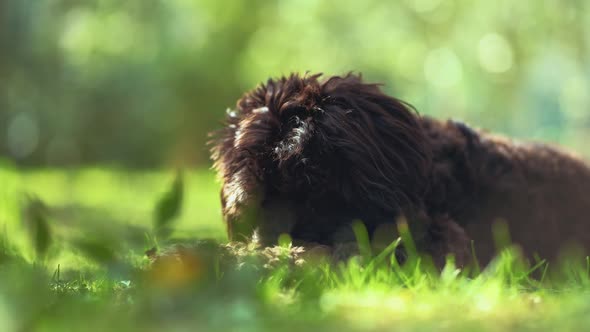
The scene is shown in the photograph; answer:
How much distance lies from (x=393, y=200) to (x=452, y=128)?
95cm

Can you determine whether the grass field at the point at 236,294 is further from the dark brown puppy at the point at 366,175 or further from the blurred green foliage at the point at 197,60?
the blurred green foliage at the point at 197,60

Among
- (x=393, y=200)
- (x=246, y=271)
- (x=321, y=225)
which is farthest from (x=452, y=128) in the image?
(x=246, y=271)

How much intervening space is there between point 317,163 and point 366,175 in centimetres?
24

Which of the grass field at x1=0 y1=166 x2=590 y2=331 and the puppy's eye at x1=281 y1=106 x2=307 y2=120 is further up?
the puppy's eye at x1=281 y1=106 x2=307 y2=120

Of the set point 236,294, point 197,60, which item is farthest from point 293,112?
point 197,60

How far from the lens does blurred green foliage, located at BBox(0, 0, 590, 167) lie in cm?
1623

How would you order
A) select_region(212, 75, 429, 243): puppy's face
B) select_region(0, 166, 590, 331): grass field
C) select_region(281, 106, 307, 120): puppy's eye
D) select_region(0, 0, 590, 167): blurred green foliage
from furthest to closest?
select_region(0, 0, 590, 167): blurred green foliage
select_region(281, 106, 307, 120): puppy's eye
select_region(212, 75, 429, 243): puppy's face
select_region(0, 166, 590, 331): grass field

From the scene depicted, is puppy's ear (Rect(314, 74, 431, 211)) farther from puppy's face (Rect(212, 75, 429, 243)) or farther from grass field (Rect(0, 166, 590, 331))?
grass field (Rect(0, 166, 590, 331))

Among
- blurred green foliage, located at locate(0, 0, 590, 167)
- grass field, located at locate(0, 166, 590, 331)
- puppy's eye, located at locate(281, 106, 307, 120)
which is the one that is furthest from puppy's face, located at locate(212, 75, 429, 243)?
blurred green foliage, located at locate(0, 0, 590, 167)

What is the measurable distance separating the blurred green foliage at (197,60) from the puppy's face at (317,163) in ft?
39.9

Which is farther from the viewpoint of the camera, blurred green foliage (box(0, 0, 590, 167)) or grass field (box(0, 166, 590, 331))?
blurred green foliage (box(0, 0, 590, 167))

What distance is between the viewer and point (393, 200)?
138 inches

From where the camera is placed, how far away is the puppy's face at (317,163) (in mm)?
3406

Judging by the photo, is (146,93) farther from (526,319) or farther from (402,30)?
(526,319)
